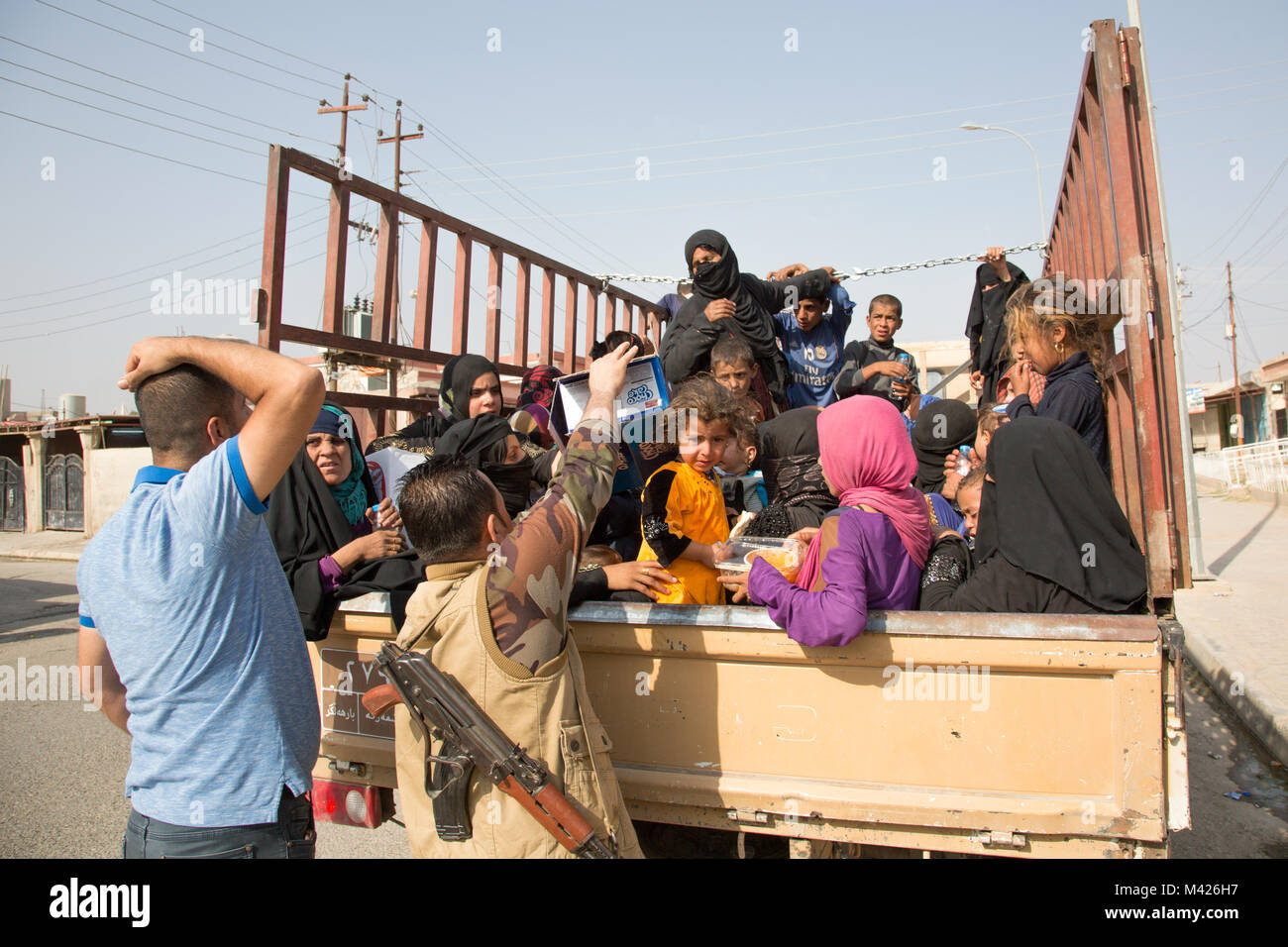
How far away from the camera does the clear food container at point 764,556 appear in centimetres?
230

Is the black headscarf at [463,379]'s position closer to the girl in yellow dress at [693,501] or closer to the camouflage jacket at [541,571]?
the girl in yellow dress at [693,501]

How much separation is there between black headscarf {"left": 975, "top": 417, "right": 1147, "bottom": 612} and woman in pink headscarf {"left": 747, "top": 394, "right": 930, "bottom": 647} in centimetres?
25

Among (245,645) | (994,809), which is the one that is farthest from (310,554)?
(994,809)

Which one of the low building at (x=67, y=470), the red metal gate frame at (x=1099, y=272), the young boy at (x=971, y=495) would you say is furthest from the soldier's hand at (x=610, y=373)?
the low building at (x=67, y=470)

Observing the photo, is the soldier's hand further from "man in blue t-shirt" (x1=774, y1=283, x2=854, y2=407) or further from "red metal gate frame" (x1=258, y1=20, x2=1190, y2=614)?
"man in blue t-shirt" (x1=774, y1=283, x2=854, y2=407)

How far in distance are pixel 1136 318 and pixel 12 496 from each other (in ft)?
106

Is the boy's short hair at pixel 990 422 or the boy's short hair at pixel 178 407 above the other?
the boy's short hair at pixel 990 422

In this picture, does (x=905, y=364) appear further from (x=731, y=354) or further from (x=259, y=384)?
(x=259, y=384)

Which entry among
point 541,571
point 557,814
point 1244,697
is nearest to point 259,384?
point 541,571

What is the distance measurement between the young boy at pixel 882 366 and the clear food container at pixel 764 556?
2.22 m

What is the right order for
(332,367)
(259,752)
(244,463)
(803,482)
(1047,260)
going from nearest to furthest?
1. (244,463)
2. (259,752)
3. (803,482)
4. (332,367)
5. (1047,260)

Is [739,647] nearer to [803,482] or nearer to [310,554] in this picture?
[803,482]

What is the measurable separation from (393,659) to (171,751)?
18.8 inches

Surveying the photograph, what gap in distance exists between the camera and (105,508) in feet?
68.3
